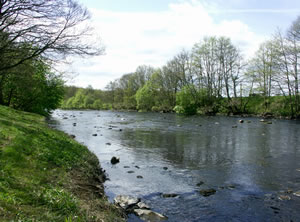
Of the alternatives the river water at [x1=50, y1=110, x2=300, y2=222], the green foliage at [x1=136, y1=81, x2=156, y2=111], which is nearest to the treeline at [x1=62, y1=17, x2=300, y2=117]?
the green foliage at [x1=136, y1=81, x2=156, y2=111]

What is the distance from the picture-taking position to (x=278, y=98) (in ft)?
163

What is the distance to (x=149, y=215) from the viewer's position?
21.8ft

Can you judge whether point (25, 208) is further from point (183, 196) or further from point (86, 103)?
point (86, 103)

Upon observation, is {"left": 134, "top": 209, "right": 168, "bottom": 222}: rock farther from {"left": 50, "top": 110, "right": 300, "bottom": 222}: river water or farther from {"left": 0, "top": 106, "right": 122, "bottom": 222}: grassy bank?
{"left": 0, "top": 106, "right": 122, "bottom": 222}: grassy bank

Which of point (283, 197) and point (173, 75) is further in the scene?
point (173, 75)

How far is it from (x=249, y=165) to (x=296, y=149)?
20.3 ft

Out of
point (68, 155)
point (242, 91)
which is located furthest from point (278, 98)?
point (68, 155)

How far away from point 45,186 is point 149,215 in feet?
9.70

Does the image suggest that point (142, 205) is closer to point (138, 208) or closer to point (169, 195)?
point (138, 208)

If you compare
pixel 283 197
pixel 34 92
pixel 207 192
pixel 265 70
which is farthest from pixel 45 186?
pixel 265 70

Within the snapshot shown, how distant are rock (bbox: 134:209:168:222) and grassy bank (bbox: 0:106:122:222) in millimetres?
841

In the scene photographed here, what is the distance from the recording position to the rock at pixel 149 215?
650cm

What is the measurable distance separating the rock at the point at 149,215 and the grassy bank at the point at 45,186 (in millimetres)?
841

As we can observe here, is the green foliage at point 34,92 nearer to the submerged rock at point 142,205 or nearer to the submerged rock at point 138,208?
the submerged rock at point 138,208
